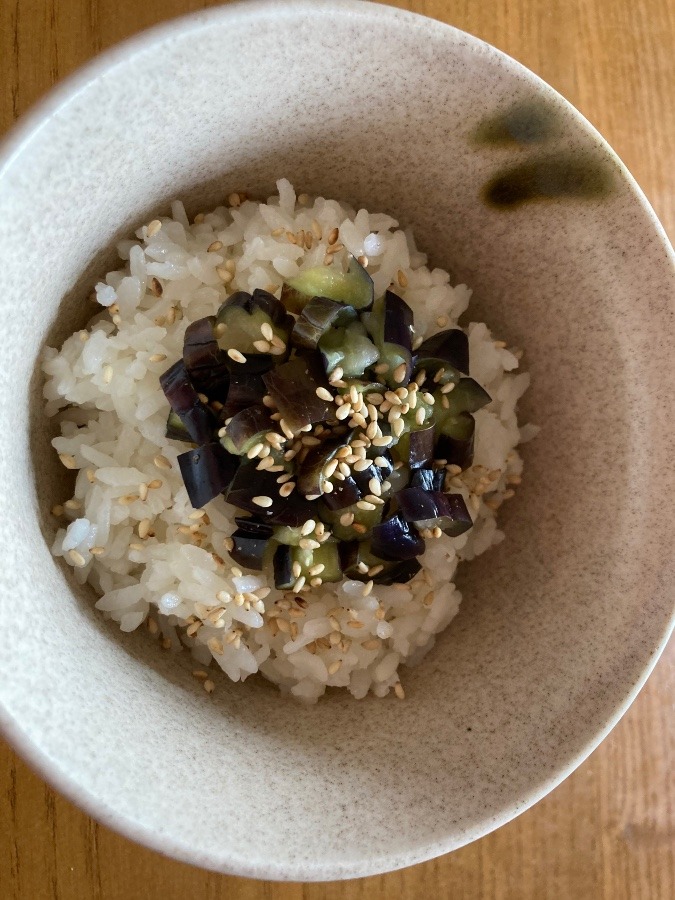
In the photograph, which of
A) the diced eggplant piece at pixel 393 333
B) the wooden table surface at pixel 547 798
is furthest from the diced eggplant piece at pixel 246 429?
the wooden table surface at pixel 547 798

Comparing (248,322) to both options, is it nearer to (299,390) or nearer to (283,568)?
(299,390)

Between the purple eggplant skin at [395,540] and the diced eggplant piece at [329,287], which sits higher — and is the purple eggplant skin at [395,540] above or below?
below

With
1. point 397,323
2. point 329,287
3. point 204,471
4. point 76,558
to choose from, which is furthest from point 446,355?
point 76,558

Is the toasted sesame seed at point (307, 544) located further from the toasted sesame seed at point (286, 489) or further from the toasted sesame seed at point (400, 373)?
the toasted sesame seed at point (400, 373)

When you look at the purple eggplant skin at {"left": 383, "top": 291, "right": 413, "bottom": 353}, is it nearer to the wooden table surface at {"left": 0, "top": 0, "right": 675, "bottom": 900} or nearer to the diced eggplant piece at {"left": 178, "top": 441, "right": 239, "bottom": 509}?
the diced eggplant piece at {"left": 178, "top": 441, "right": 239, "bottom": 509}

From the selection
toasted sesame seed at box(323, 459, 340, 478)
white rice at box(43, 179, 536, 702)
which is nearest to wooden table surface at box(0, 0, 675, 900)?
→ white rice at box(43, 179, 536, 702)

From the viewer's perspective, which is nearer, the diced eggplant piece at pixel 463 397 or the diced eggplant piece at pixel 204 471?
the diced eggplant piece at pixel 204 471
